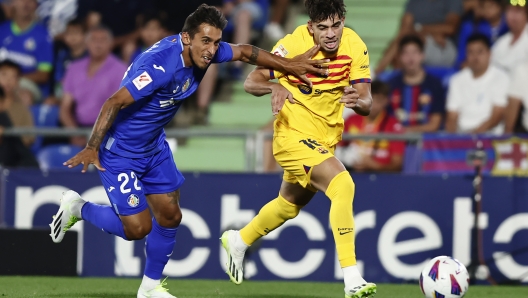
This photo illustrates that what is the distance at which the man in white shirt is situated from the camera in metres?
12.0

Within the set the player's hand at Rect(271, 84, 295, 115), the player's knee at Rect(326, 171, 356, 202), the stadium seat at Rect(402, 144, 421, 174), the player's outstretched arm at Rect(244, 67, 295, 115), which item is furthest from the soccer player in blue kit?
the stadium seat at Rect(402, 144, 421, 174)

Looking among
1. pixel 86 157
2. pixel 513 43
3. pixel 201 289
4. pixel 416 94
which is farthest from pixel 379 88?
pixel 86 157

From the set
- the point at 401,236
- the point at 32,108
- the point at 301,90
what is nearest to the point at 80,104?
the point at 32,108

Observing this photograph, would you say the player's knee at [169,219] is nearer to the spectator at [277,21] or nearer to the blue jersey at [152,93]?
the blue jersey at [152,93]

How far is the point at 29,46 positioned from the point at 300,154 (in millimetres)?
7500

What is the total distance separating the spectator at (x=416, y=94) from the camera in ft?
39.7

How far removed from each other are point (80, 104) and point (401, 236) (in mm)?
5262

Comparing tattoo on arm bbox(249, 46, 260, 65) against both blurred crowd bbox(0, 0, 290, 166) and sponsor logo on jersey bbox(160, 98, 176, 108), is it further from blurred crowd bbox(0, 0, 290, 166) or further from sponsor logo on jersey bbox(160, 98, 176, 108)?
blurred crowd bbox(0, 0, 290, 166)

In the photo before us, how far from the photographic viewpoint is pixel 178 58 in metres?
7.18

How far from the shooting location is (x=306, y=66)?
293 inches

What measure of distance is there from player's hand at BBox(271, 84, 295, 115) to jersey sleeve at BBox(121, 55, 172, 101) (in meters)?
0.83

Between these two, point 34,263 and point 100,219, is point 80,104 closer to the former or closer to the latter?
point 34,263

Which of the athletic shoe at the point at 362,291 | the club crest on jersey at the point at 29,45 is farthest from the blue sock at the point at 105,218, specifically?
the club crest on jersey at the point at 29,45

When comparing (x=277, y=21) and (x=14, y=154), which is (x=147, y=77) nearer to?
(x=14, y=154)
